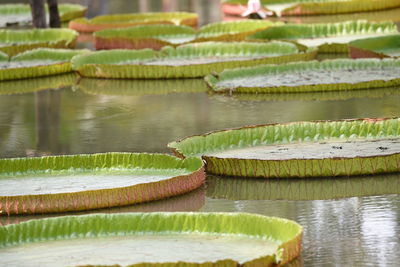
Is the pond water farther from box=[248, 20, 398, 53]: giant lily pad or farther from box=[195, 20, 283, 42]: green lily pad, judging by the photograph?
box=[195, 20, 283, 42]: green lily pad

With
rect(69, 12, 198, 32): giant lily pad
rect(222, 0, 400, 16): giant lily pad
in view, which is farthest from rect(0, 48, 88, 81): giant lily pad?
rect(222, 0, 400, 16): giant lily pad

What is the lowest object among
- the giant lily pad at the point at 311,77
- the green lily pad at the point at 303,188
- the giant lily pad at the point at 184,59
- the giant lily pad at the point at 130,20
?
the giant lily pad at the point at 130,20

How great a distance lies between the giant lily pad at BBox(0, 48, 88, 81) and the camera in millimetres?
13180

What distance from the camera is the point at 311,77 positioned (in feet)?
38.1

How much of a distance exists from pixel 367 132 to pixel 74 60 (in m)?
6.09

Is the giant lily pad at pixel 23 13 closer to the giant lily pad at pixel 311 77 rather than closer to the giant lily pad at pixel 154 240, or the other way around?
the giant lily pad at pixel 311 77

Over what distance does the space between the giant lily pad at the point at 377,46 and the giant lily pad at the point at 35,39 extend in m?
3.89

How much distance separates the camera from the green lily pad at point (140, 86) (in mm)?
11891

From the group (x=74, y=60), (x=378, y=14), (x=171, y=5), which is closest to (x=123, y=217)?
(x=74, y=60)

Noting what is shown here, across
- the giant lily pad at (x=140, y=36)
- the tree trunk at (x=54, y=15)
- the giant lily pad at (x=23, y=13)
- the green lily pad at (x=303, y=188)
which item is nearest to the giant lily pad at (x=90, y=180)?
the green lily pad at (x=303, y=188)

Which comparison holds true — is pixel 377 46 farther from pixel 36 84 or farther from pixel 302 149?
pixel 302 149

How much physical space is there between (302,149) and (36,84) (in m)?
5.56

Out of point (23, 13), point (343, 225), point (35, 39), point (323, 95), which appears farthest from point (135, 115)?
point (23, 13)

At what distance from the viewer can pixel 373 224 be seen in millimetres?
6109
